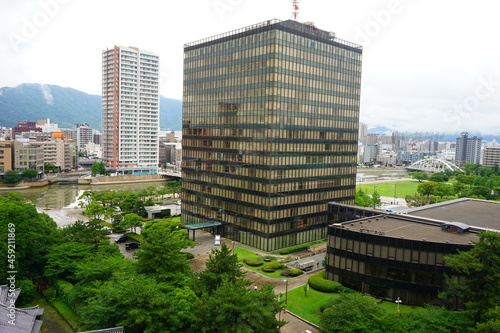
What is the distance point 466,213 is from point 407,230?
27.1 metres

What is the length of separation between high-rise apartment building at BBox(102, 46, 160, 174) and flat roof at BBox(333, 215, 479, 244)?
15775 centimetres

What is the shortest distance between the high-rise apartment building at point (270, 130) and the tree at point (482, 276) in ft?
120

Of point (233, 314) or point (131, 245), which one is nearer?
point (233, 314)

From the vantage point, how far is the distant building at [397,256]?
4244 centimetres

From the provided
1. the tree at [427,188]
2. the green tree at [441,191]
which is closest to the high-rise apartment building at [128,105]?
the tree at [427,188]

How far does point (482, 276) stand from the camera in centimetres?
3306

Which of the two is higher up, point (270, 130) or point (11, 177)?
point (270, 130)

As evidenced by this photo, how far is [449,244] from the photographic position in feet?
137

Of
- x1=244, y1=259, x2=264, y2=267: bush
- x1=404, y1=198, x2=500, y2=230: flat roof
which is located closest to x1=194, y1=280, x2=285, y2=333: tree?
x1=244, y1=259, x2=264, y2=267: bush

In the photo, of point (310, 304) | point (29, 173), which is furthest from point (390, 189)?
point (29, 173)

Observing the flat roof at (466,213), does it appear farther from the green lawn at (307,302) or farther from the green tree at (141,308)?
the green tree at (141,308)

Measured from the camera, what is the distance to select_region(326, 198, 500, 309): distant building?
42438 mm

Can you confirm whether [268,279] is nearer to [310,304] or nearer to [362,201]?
[310,304]

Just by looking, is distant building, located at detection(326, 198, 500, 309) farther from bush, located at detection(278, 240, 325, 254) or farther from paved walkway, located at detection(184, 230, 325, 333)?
bush, located at detection(278, 240, 325, 254)
